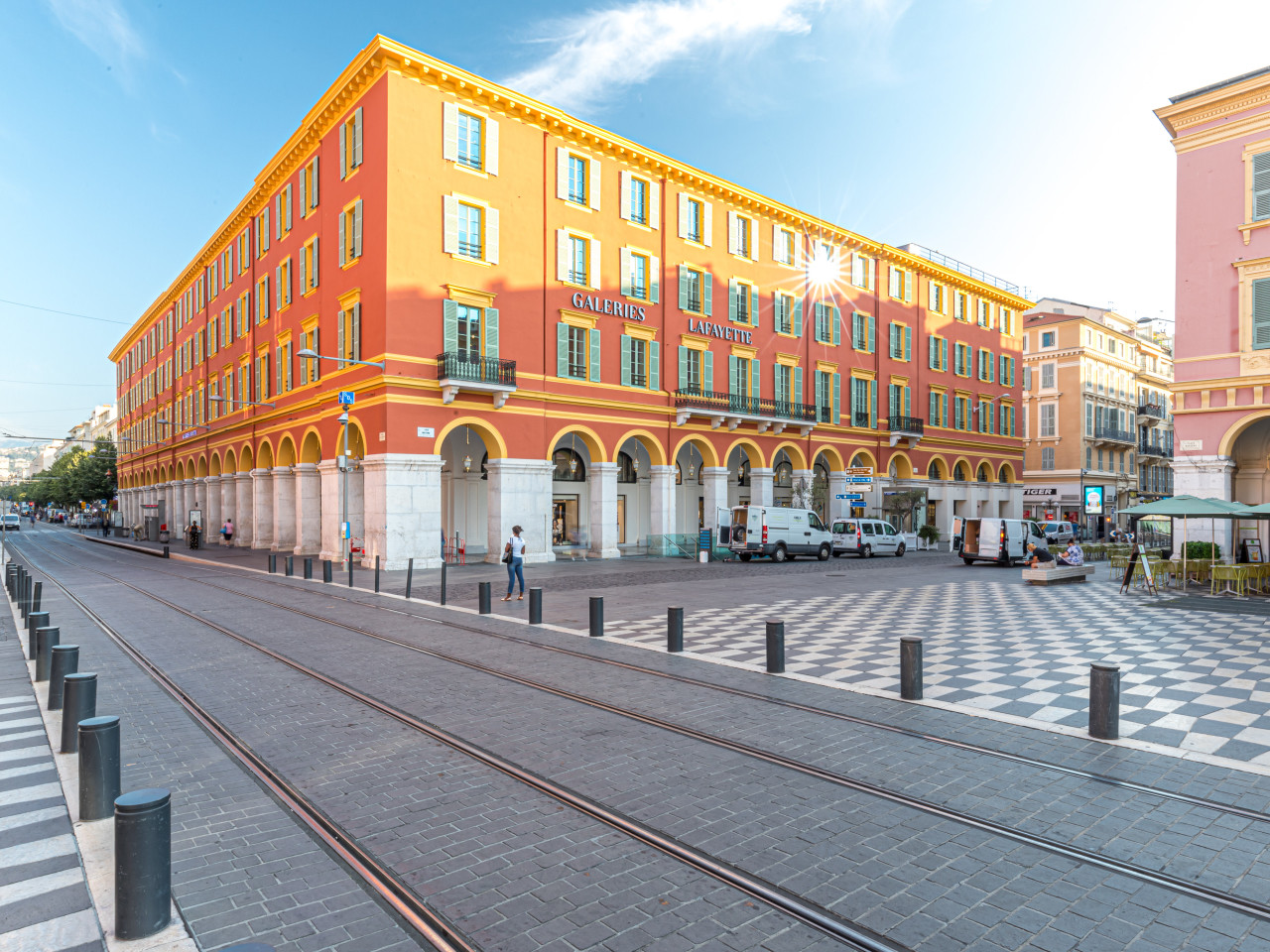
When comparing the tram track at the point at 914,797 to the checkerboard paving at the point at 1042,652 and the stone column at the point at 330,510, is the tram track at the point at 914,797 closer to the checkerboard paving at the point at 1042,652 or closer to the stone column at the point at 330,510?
the checkerboard paving at the point at 1042,652

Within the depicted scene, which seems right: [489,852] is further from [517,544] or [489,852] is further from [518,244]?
[518,244]

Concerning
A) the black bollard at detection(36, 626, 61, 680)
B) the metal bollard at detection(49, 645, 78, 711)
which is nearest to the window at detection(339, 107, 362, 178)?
the black bollard at detection(36, 626, 61, 680)

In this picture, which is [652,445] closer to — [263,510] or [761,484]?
[761,484]

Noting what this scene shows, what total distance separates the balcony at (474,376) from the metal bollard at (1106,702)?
22080 millimetres

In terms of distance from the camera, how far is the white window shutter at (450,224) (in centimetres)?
2625

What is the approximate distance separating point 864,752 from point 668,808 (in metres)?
2.05

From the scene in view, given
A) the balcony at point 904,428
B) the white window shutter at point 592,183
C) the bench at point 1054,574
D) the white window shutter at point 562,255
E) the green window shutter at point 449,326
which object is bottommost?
the bench at point 1054,574

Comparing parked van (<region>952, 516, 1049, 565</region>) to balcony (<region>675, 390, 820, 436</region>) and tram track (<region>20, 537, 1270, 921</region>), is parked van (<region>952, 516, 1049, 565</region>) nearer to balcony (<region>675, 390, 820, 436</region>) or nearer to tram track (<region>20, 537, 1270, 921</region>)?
balcony (<region>675, 390, 820, 436</region>)

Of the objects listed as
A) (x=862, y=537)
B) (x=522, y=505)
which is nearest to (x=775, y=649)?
(x=522, y=505)

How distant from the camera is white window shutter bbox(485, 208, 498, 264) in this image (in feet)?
89.8

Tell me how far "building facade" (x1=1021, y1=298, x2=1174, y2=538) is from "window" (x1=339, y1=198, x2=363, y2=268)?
159 feet

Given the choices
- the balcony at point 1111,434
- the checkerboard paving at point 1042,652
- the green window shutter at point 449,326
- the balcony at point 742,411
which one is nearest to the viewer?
the checkerboard paving at point 1042,652

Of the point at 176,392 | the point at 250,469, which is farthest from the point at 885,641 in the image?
the point at 176,392

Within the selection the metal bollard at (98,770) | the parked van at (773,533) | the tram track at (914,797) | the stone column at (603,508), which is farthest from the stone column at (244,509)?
the metal bollard at (98,770)
